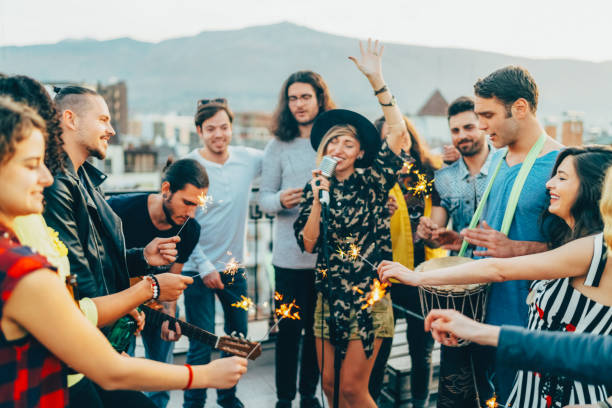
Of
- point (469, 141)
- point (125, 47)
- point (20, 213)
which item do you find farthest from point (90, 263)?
point (125, 47)

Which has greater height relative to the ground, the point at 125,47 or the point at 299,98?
the point at 125,47

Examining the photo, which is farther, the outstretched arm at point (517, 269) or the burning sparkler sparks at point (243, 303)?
the burning sparkler sparks at point (243, 303)

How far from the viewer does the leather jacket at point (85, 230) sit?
1.73 m

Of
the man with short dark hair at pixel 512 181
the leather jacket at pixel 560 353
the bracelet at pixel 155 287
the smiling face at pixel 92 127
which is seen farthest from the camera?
the man with short dark hair at pixel 512 181

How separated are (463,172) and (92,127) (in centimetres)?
250

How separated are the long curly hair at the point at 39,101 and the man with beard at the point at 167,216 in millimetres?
1361

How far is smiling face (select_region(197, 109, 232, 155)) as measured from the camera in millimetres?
3475

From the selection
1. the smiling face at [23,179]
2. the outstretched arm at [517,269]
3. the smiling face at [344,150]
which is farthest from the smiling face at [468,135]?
the smiling face at [23,179]

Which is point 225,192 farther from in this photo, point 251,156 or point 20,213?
point 20,213

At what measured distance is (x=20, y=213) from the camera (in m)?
1.23

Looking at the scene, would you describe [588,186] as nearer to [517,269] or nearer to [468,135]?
[517,269]

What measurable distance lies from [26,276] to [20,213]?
229mm

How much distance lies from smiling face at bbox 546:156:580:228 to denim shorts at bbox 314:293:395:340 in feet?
3.71

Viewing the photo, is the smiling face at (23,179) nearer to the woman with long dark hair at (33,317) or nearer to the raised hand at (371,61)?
the woman with long dark hair at (33,317)
